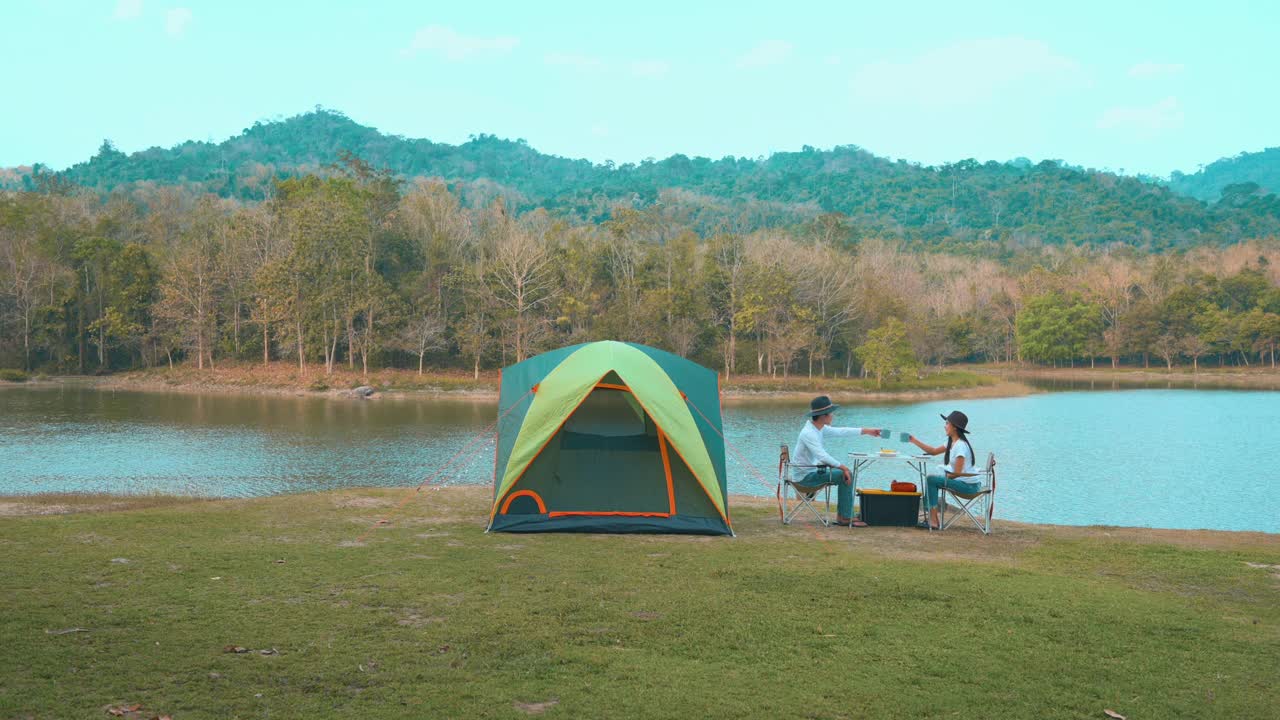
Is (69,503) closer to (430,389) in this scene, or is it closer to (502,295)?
(430,389)

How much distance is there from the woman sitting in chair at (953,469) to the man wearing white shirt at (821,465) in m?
0.74

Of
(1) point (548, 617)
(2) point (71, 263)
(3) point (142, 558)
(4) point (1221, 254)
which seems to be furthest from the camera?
(4) point (1221, 254)

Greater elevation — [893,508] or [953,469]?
[953,469]

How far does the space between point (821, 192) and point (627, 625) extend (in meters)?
169

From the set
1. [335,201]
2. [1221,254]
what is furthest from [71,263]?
[1221,254]

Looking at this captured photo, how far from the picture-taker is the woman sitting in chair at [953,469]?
9.46 metres

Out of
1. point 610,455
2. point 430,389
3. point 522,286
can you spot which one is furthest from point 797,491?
point 522,286

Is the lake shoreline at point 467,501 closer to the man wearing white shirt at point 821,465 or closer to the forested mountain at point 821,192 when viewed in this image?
the man wearing white shirt at point 821,465

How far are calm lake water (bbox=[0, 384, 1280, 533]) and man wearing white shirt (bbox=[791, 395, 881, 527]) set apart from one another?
6.55 meters

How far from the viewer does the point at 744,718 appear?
14.1 feet

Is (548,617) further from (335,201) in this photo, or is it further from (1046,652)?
(335,201)

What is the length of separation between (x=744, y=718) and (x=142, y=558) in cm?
557

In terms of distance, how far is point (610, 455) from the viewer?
975cm

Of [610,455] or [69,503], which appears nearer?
[610,455]
